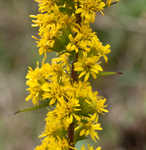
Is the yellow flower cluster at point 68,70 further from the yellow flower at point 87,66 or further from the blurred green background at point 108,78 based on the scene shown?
the blurred green background at point 108,78

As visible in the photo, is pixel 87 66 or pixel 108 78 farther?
pixel 108 78

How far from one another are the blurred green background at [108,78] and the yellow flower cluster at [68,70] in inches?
146

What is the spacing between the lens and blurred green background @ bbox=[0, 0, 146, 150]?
672 centimetres

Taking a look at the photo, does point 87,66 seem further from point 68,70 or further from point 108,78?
point 108,78

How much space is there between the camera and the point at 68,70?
282 centimetres

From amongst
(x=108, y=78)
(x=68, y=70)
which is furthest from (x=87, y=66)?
(x=108, y=78)

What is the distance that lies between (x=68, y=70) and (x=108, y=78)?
5794 mm

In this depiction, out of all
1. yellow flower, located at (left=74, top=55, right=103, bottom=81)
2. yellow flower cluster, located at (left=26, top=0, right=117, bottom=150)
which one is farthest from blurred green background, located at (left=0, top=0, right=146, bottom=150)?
yellow flower, located at (left=74, top=55, right=103, bottom=81)

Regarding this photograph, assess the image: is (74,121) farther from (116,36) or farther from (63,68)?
(116,36)

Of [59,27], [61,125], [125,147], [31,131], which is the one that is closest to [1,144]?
[31,131]

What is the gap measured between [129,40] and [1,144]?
4.55 m

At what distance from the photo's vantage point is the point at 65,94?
2.83 m

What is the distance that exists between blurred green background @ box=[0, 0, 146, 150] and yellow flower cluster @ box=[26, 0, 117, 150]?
3697 millimetres

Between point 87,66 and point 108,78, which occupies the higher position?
point 87,66
